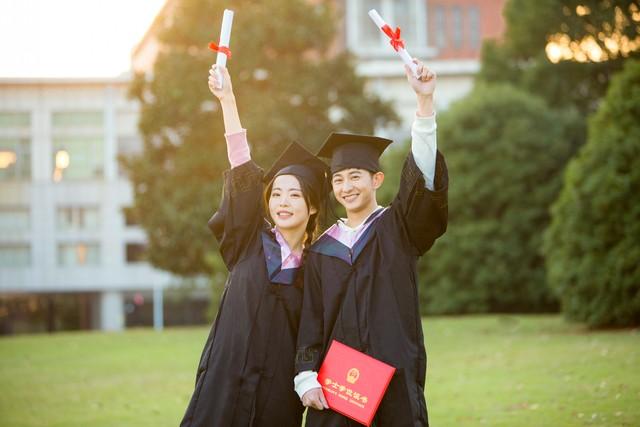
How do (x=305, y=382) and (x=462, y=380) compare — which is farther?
(x=462, y=380)

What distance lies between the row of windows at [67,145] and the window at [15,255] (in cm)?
338

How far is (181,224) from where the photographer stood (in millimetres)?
24688

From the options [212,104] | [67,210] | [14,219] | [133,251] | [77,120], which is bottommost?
[133,251]

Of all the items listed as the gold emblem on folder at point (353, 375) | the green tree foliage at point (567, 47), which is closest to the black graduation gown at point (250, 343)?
the gold emblem on folder at point (353, 375)

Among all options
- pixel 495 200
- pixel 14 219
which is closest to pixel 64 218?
pixel 14 219

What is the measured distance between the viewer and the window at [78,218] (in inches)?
1884

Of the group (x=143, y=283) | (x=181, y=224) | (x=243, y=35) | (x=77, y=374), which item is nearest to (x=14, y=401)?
(x=77, y=374)

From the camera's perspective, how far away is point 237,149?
521 centimetres

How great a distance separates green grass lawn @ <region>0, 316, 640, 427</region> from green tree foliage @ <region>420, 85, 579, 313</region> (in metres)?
4.84

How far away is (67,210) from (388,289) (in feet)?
148

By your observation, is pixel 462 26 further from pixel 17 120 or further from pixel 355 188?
pixel 355 188

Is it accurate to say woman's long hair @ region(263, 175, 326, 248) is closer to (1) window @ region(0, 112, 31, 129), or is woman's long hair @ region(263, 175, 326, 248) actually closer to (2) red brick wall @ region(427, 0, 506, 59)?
(1) window @ region(0, 112, 31, 129)

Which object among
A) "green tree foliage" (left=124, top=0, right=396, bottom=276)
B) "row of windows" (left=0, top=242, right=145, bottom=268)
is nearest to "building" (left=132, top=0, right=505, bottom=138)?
"row of windows" (left=0, top=242, right=145, bottom=268)

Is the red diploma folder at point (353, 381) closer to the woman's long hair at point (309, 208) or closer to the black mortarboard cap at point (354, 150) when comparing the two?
the woman's long hair at point (309, 208)
